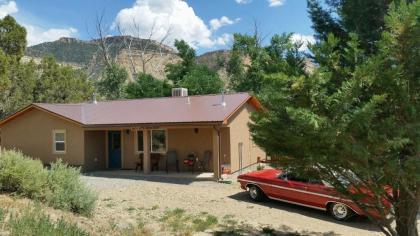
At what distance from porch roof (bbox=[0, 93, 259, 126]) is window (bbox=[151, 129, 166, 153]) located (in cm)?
98

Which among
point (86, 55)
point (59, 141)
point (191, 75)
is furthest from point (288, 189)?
point (86, 55)

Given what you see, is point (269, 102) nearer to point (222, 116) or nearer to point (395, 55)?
point (395, 55)

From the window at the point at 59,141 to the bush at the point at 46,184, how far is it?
39.8ft

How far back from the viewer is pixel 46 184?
28.7 ft

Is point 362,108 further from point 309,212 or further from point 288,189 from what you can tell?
point 309,212

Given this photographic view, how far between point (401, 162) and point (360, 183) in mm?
1101

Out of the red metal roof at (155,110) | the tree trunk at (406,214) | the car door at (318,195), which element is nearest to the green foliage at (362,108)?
the tree trunk at (406,214)

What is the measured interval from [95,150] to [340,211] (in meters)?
13.5

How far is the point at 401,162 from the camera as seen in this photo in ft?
19.0

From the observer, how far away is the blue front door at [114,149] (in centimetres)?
2111

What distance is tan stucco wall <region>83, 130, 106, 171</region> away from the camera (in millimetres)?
20391

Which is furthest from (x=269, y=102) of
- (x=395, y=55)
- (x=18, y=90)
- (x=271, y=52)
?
(x=18, y=90)

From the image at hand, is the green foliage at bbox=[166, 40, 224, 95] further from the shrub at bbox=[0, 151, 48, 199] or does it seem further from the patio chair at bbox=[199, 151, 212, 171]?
the shrub at bbox=[0, 151, 48, 199]

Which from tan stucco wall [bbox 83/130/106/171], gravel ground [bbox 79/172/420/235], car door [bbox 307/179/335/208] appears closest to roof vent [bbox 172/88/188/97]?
tan stucco wall [bbox 83/130/106/171]
